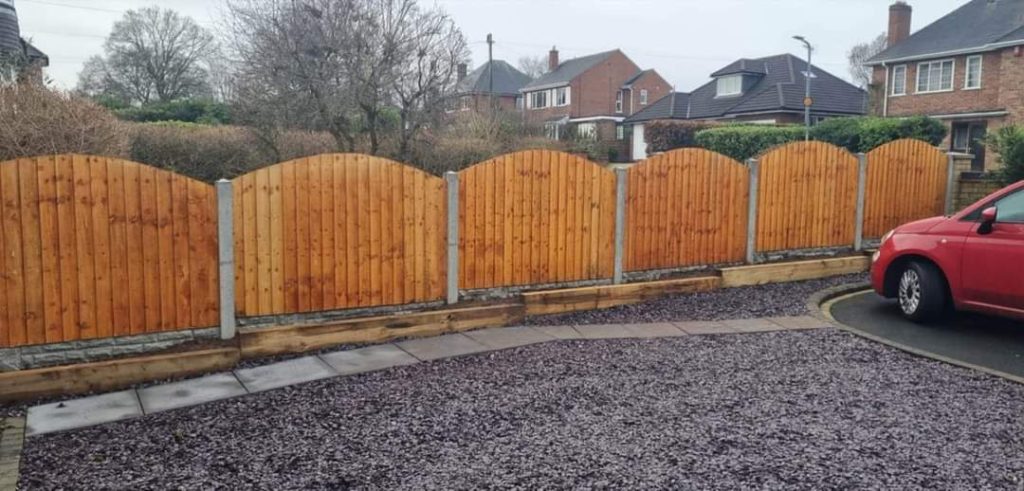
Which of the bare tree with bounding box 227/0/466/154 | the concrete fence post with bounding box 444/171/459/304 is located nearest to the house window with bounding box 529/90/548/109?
the bare tree with bounding box 227/0/466/154

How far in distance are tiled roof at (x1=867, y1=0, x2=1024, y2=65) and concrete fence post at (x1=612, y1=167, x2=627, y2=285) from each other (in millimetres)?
27078

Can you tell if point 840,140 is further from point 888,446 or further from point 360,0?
point 888,446

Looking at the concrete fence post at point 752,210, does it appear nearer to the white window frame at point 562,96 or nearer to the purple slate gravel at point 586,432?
the purple slate gravel at point 586,432

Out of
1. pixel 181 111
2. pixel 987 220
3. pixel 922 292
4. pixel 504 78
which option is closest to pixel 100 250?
pixel 922 292

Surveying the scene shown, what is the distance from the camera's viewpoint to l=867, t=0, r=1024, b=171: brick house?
94.3ft

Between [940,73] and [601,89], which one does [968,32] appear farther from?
[601,89]

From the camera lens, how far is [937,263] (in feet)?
25.7

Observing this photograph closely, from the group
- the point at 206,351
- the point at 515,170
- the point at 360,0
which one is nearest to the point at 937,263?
the point at 515,170

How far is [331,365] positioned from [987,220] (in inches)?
263

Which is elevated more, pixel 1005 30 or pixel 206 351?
pixel 1005 30

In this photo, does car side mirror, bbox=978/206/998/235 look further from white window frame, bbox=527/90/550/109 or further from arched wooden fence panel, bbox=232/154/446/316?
white window frame, bbox=527/90/550/109

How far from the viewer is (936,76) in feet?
108

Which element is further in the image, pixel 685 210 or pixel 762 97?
pixel 762 97

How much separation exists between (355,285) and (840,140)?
25.3 m
